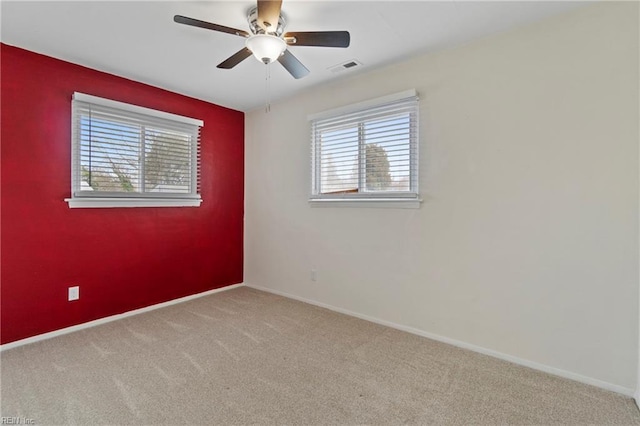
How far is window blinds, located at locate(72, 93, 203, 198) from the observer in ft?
9.48

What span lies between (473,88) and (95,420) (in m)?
3.25

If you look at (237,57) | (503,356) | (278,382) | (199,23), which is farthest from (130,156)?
(503,356)

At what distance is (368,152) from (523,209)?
1426mm

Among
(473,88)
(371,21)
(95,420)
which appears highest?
(371,21)

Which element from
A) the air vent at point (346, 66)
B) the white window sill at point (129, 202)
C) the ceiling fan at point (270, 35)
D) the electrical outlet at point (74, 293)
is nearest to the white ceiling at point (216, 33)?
the air vent at point (346, 66)

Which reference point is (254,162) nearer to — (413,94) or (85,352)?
(413,94)

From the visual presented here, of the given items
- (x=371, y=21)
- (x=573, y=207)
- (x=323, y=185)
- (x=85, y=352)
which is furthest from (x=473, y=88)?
(x=85, y=352)

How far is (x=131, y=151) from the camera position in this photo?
323cm

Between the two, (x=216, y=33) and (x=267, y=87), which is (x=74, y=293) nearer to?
(x=216, y=33)

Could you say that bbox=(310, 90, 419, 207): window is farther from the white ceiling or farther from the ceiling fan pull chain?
the ceiling fan pull chain

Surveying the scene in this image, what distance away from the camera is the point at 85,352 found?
2428mm

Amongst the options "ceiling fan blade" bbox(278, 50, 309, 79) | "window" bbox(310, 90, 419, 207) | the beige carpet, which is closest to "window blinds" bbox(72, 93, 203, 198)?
the beige carpet

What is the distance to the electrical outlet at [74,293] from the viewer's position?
285 cm

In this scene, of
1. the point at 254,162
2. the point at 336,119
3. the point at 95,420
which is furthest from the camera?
the point at 254,162
